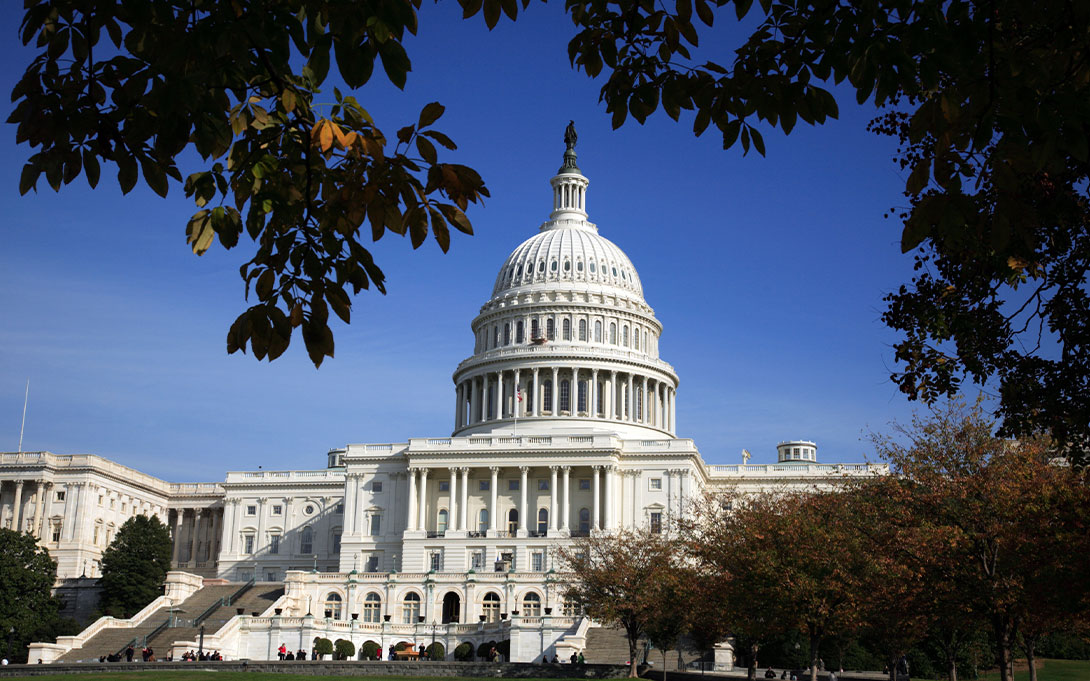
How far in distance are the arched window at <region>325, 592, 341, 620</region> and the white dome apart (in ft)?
162

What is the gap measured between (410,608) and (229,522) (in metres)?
41.0

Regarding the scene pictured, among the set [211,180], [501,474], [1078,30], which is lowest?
[211,180]

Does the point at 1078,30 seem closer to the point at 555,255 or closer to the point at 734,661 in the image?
the point at 734,661

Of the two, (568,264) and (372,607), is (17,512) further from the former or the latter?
(568,264)

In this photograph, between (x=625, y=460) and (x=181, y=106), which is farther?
(x=625, y=460)

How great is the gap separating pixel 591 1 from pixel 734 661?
2741 inches

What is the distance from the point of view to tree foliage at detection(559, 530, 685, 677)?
5922 cm

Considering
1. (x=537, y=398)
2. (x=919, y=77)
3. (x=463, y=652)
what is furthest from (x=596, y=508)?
(x=919, y=77)

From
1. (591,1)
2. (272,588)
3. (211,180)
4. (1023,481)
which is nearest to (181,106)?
(211,180)

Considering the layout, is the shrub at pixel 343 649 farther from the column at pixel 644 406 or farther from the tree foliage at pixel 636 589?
the column at pixel 644 406

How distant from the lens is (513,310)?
417 feet

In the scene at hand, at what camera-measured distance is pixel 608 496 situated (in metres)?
103

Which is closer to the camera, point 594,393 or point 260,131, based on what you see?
point 260,131

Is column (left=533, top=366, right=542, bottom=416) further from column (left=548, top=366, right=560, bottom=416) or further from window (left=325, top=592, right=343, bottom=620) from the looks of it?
window (left=325, top=592, right=343, bottom=620)
